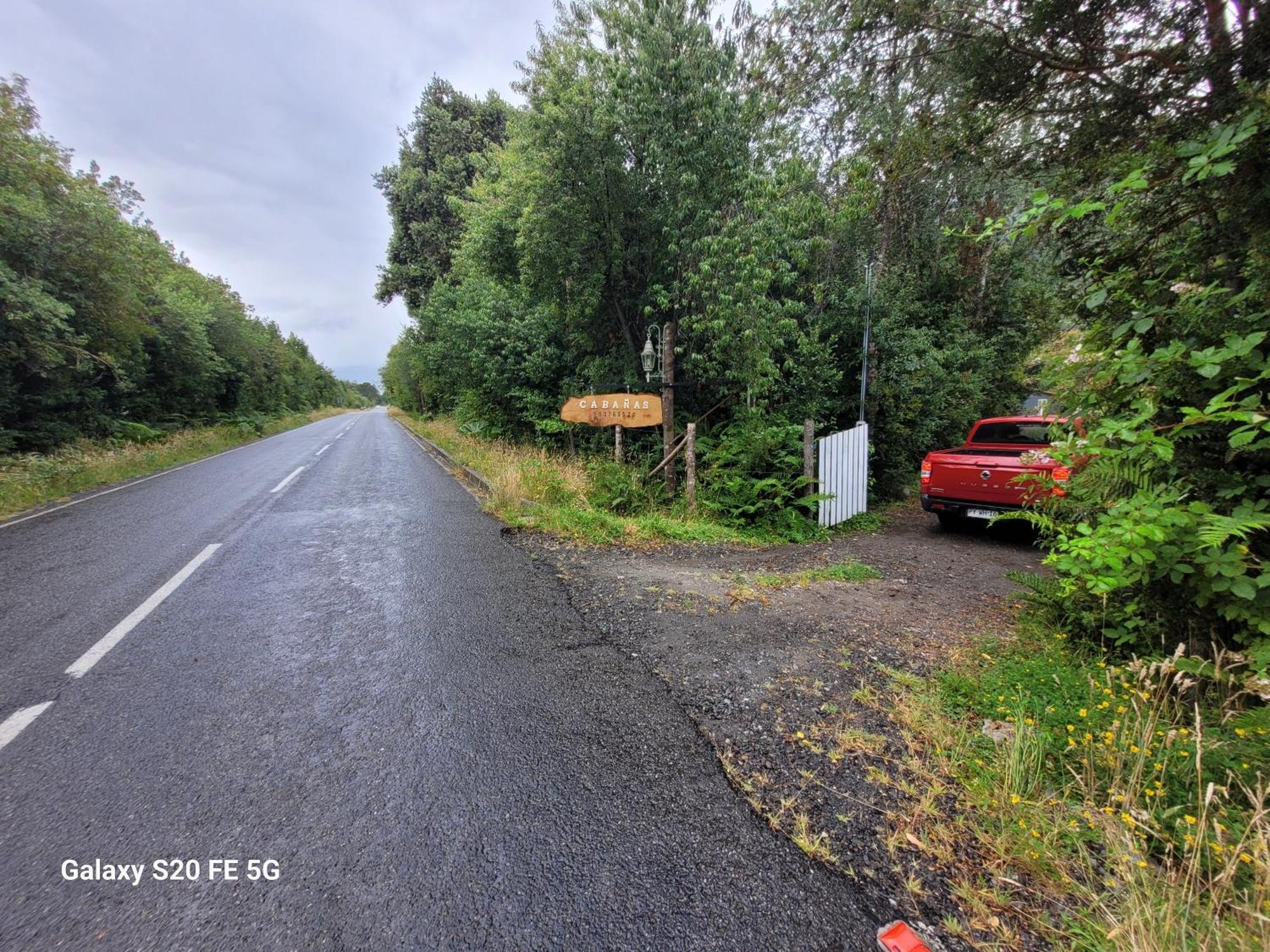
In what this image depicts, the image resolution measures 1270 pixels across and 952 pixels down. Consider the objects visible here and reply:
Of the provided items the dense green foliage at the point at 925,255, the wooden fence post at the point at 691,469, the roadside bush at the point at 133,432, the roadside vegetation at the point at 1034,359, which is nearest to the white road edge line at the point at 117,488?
the roadside bush at the point at 133,432

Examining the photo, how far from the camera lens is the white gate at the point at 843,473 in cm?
718

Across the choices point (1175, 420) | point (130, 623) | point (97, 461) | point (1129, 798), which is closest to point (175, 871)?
point (130, 623)

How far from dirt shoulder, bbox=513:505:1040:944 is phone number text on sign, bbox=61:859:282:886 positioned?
1.84 m

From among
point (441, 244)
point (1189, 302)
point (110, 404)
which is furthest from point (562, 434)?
point (110, 404)

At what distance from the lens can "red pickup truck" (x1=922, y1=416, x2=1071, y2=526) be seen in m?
6.16

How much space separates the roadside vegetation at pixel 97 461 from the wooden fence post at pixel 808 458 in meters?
12.0

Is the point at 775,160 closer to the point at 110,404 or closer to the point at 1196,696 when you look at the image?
the point at 1196,696

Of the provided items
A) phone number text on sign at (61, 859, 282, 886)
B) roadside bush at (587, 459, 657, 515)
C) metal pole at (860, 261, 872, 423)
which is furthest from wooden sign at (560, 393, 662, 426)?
phone number text on sign at (61, 859, 282, 886)

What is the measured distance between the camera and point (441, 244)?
65.1ft

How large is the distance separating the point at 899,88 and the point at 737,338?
3.23 metres

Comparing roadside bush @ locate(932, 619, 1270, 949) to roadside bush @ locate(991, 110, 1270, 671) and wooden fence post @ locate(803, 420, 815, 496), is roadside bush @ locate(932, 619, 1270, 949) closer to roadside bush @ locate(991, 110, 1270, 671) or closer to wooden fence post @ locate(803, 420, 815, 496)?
roadside bush @ locate(991, 110, 1270, 671)

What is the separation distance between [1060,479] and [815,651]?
2.51 metres

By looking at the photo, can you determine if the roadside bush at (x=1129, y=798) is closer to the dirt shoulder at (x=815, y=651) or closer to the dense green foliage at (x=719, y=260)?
the dirt shoulder at (x=815, y=651)

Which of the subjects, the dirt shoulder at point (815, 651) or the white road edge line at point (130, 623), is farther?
the white road edge line at point (130, 623)
